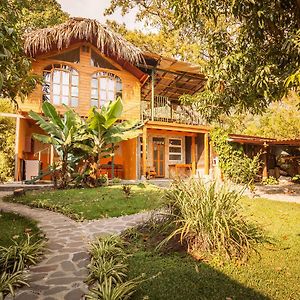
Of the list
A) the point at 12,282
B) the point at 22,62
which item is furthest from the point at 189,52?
the point at 12,282

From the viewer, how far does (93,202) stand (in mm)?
7773

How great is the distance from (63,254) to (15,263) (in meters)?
0.77

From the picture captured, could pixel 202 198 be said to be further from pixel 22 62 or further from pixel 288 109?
pixel 288 109

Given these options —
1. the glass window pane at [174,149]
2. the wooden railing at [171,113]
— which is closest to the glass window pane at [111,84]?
the wooden railing at [171,113]

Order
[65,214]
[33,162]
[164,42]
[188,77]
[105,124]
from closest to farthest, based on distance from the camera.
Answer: [65,214] < [105,124] < [33,162] < [188,77] < [164,42]

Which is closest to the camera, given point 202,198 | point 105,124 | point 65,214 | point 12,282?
point 12,282

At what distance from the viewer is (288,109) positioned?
2103 centimetres

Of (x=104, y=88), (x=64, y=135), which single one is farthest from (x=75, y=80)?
(x=64, y=135)

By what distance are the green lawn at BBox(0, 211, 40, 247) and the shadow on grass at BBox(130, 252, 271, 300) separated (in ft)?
7.59

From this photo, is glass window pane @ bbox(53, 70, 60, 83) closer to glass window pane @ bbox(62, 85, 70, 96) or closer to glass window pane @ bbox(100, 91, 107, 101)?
glass window pane @ bbox(62, 85, 70, 96)

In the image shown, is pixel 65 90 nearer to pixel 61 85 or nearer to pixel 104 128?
pixel 61 85

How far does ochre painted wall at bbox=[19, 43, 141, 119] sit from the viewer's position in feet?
46.6

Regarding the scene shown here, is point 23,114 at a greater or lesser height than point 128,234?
greater

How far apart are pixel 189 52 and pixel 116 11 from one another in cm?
712
